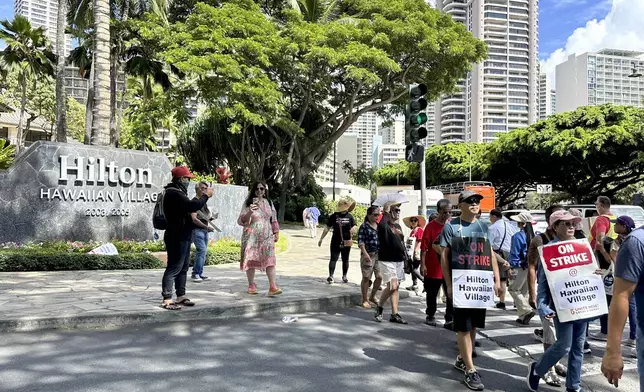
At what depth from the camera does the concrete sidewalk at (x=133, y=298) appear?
20.3ft

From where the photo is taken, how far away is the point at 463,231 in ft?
15.1

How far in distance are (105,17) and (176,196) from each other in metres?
8.90

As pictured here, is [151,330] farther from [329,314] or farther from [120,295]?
[329,314]

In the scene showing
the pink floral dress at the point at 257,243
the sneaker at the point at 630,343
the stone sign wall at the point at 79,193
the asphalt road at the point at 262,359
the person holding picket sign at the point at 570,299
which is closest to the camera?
the person holding picket sign at the point at 570,299

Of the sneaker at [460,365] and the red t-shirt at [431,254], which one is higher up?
the red t-shirt at [431,254]

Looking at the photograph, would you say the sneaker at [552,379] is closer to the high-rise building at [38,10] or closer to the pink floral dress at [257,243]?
the pink floral dress at [257,243]

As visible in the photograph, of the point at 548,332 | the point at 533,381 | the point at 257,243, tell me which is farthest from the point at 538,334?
the point at 257,243

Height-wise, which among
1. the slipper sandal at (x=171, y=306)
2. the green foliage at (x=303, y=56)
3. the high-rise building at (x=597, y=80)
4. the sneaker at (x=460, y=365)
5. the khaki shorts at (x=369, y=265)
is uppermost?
the high-rise building at (x=597, y=80)

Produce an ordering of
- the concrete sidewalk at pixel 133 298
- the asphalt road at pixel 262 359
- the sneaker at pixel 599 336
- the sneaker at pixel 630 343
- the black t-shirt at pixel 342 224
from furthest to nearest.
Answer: the black t-shirt at pixel 342 224 < the sneaker at pixel 599 336 < the concrete sidewalk at pixel 133 298 < the sneaker at pixel 630 343 < the asphalt road at pixel 262 359

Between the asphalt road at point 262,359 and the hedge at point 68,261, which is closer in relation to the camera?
the asphalt road at point 262,359

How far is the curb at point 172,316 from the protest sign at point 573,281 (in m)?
4.10

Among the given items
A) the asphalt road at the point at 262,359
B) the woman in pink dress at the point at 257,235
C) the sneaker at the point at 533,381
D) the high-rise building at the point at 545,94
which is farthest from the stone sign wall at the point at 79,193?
the high-rise building at the point at 545,94

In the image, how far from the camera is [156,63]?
25312 millimetres

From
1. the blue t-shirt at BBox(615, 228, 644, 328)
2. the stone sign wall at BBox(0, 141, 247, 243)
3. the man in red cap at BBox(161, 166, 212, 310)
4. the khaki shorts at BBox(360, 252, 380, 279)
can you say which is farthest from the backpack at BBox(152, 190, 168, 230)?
the stone sign wall at BBox(0, 141, 247, 243)
